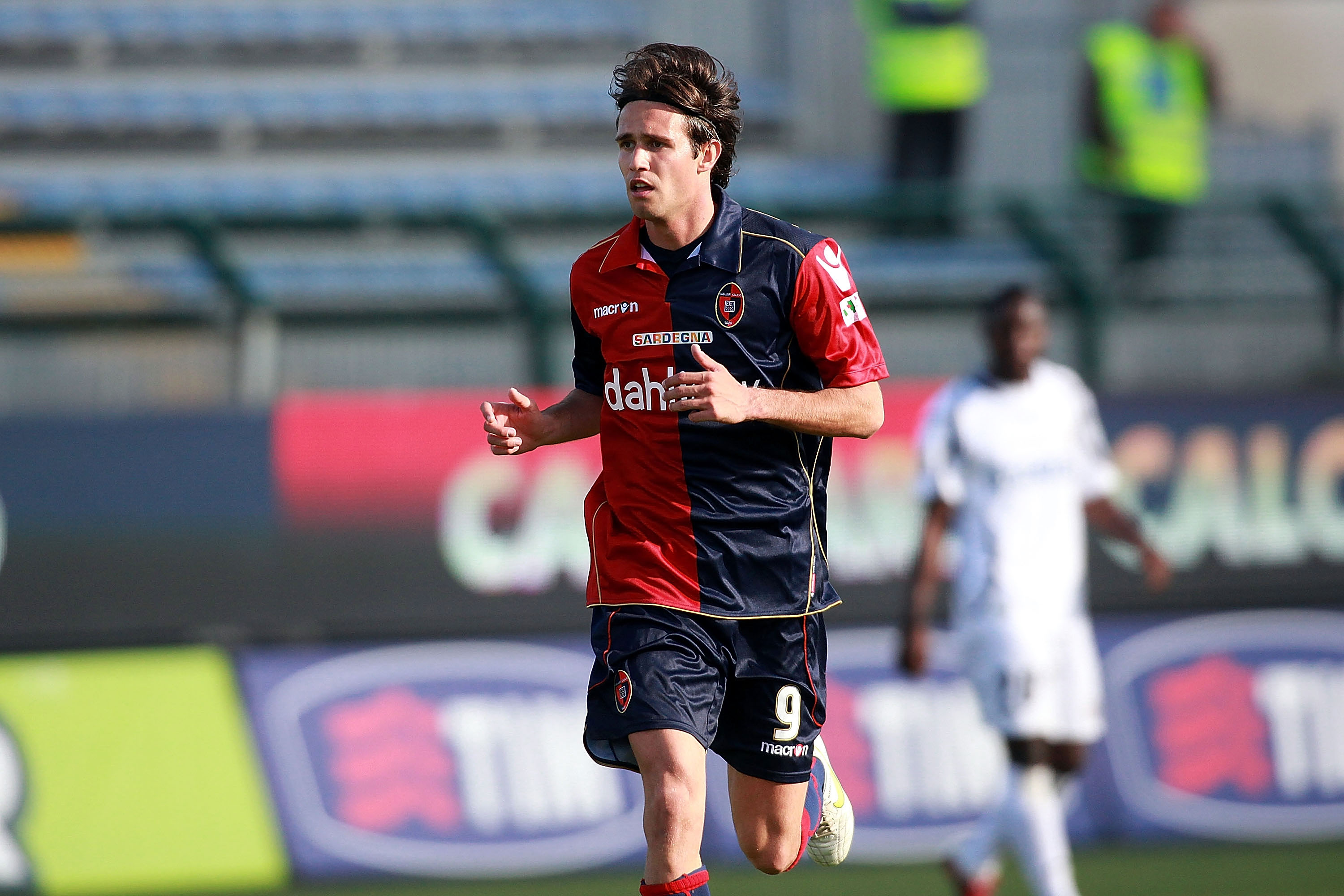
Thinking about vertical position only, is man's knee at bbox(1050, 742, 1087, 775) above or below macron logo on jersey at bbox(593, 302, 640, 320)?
below

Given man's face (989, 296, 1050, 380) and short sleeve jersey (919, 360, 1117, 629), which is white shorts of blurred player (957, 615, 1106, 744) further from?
man's face (989, 296, 1050, 380)

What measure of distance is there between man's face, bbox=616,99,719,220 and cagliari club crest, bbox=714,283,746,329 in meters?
0.24

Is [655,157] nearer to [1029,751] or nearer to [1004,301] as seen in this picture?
[1004,301]

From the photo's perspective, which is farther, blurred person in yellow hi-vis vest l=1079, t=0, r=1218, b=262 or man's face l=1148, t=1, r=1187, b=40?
man's face l=1148, t=1, r=1187, b=40

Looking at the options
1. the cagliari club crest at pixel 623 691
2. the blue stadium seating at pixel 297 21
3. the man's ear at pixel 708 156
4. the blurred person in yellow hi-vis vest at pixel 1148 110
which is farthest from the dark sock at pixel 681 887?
the blue stadium seating at pixel 297 21

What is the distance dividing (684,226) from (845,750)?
16.4 ft

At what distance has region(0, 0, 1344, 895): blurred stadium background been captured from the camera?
8297 millimetres

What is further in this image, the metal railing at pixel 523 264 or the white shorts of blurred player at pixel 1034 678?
the metal railing at pixel 523 264

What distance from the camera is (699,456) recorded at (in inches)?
169

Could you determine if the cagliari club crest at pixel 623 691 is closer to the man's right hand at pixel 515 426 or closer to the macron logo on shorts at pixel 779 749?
the macron logo on shorts at pixel 779 749

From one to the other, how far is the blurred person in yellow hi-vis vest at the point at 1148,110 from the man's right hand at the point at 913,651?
5545mm

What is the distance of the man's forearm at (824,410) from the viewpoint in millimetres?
3990

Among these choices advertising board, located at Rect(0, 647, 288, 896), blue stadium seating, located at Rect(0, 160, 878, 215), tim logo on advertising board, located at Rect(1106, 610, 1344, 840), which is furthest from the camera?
blue stadium seating, located at Rect(0, 160, 878, 215)

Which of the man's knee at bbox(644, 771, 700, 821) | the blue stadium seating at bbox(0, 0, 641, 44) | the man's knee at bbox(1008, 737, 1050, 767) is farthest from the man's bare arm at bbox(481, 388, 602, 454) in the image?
the blue stadium seating at bbox(0, 0, 641, 44)
